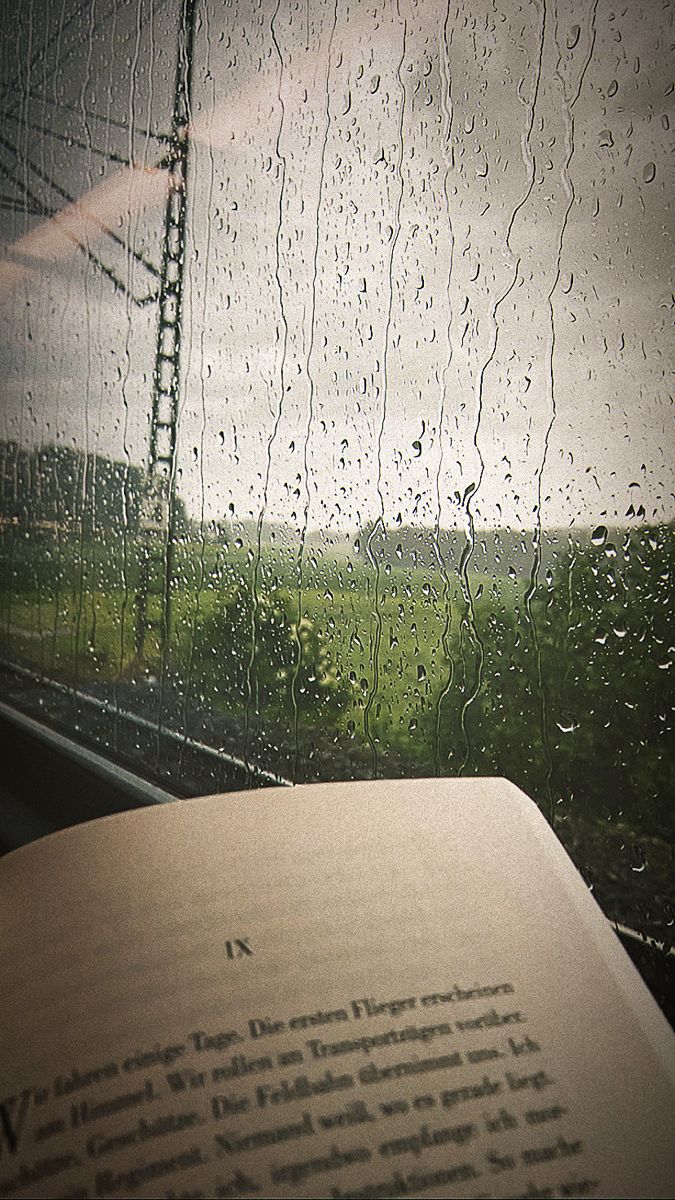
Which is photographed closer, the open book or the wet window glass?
the open book

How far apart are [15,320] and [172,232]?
14.7 inches

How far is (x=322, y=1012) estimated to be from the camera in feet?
0.63

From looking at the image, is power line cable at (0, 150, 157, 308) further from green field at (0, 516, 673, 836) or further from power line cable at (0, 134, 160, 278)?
green field at (0, 516, 673, 836)

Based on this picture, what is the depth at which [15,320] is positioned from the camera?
3.01 feet

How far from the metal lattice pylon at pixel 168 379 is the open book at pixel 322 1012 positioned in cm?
40

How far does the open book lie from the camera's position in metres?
0.16

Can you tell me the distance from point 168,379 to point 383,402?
0.24 metres

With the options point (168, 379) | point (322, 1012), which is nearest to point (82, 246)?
point (168, 379)

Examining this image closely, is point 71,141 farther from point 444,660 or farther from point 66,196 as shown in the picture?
point 444,660

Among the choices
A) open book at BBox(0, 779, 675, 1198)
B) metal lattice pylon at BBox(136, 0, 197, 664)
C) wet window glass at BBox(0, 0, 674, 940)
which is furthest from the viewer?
metal lattice pylon at BBox(136, 0, 197, 664)

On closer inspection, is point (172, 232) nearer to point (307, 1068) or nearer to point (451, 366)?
point (451, 366)

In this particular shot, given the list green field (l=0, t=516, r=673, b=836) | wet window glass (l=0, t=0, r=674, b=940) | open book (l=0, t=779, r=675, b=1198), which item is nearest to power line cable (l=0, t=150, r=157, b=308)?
wet window glass (l=0, t=0, r=674, b=940)

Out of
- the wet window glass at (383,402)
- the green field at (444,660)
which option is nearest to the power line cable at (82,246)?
the wet window glass at (383,402)

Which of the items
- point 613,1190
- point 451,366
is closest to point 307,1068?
point 613,1190
